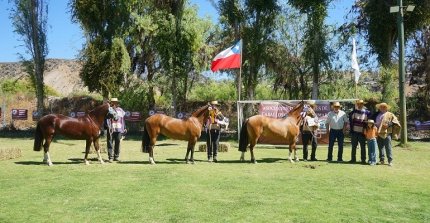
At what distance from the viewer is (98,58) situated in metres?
26.4

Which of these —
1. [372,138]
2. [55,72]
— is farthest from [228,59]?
[55,72]

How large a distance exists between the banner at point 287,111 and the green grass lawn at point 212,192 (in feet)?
20.5

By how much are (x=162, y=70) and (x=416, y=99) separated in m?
16.2

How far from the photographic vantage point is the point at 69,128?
1286 centimetres

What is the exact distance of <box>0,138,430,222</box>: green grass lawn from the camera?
7.14 metres

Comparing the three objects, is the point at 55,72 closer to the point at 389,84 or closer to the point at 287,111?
the point at 389,84

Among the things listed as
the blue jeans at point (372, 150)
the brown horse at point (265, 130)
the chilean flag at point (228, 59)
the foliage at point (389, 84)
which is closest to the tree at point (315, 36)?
the foliage at point (389, 84)

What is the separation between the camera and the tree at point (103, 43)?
26.5m

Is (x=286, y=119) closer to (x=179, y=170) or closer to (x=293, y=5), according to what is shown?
(x=179, y=170)

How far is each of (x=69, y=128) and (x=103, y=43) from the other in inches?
593

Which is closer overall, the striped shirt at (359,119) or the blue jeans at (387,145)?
the blue jeans at (387,145)

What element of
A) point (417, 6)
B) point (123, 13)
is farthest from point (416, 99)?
point (123, 13)

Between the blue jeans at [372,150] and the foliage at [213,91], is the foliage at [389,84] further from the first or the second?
the foliage at [213,91]

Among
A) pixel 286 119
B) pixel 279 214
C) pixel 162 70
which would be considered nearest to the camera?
pixel 279 214
